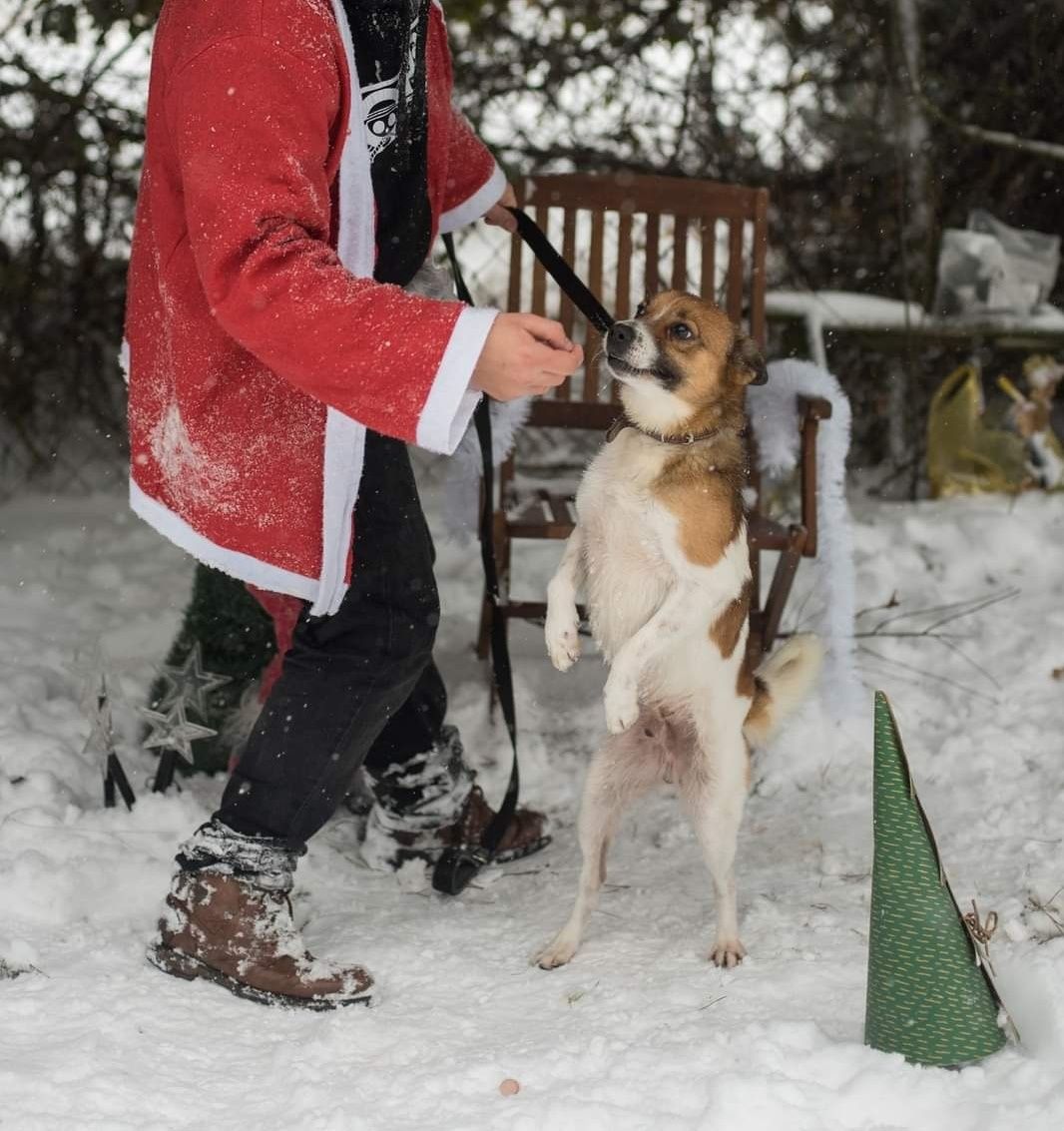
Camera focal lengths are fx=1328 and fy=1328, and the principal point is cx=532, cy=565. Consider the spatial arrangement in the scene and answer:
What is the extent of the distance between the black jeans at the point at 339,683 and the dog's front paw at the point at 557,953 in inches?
18.9

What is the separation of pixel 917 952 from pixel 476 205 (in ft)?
5.47

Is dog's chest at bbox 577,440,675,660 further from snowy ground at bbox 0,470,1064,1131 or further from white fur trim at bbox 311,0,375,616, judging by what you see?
snowy ground at bbox 0,470,1064,1131

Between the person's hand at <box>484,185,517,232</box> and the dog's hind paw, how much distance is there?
4.85ft

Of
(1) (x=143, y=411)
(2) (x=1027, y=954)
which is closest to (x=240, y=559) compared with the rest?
(1) (x=143, y=411)

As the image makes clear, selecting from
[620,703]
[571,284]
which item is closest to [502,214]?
[571,284]

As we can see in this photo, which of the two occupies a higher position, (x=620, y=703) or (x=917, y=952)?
(x=620, y=703)

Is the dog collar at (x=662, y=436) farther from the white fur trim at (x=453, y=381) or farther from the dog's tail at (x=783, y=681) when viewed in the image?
the white fur trim at (x=453, y=381)

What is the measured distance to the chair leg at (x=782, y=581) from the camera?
125 inches

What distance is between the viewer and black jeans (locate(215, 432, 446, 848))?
227cm

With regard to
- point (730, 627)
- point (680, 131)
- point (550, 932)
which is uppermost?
point (680, 131)

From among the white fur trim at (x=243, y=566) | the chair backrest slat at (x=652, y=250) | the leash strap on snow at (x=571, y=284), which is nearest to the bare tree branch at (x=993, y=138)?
the chair backrest slat at (x=652, y=250)

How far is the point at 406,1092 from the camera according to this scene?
6.43 ft

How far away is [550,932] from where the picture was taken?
256 cm

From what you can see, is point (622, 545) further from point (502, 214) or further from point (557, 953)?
point (502, 214)
